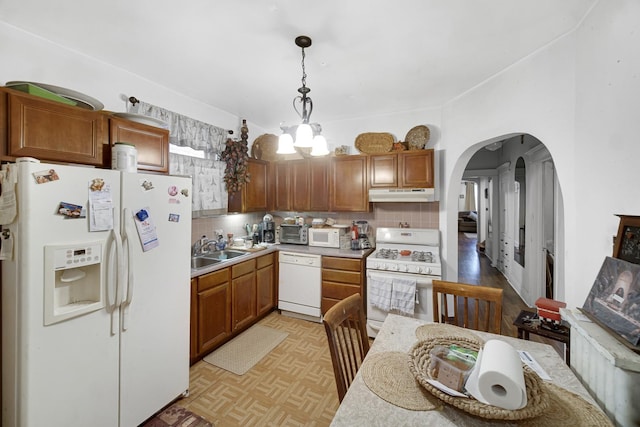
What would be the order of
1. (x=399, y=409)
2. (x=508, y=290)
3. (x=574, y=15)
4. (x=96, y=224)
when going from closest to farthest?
(x=399, y=409)
(x=96, y=224)
(x=574, y=15)
(x=508, y=290)

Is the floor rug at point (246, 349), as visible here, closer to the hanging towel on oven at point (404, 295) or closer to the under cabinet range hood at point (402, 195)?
the hanging towel on oven at point (404, 295)

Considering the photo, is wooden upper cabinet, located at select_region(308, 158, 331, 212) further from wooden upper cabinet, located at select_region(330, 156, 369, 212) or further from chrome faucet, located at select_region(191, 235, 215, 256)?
chrome faucet, located at select_region(191, 235, 215, 256)

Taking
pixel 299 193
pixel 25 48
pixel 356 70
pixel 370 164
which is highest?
pixel 356 70

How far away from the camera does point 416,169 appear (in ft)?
10.3

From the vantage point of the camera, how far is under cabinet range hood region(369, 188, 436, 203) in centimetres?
312

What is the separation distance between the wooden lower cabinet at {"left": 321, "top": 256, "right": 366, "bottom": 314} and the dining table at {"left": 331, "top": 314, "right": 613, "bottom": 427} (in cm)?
181

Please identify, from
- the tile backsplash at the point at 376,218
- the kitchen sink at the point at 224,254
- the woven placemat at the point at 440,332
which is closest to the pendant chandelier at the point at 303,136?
the woven placemat at the point at 440,332

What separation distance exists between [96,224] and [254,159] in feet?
7.50

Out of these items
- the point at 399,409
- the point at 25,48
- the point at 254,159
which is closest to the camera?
the point at 399,409

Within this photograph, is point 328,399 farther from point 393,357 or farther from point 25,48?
point 25,48

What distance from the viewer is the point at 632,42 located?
1.25m

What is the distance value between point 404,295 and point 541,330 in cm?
114

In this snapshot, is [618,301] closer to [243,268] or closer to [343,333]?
[343,333]

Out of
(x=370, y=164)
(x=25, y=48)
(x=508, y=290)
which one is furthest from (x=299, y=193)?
(x=508, y=290)
